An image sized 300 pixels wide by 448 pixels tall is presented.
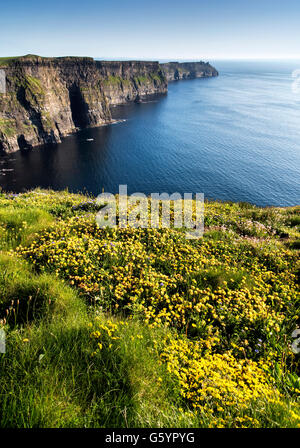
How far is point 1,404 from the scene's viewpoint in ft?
9.61

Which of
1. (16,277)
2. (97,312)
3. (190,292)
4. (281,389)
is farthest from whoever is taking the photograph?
(190,292)

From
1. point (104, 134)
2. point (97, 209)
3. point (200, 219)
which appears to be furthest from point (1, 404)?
point (104, 134)

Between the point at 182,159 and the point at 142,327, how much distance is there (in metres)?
90.2

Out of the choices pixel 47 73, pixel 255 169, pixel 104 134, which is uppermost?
pixel 47 73

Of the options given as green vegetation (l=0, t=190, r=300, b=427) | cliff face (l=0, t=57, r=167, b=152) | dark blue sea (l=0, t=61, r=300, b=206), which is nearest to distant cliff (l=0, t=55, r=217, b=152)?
cliff face (l=0, t=57, r=167, b=152)

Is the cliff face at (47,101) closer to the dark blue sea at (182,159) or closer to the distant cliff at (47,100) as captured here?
the distant cliff at (47,100)

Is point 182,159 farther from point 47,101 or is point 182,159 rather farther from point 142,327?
point 142,327

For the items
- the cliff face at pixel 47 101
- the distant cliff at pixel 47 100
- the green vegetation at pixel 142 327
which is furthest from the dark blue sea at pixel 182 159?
the green vegetation at pixel 142 327

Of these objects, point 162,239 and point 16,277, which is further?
point 162,239

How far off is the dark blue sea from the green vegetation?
58.9 metres

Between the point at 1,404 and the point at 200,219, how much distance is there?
11631 mm

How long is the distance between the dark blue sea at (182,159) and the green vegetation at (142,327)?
5887 centimetres
